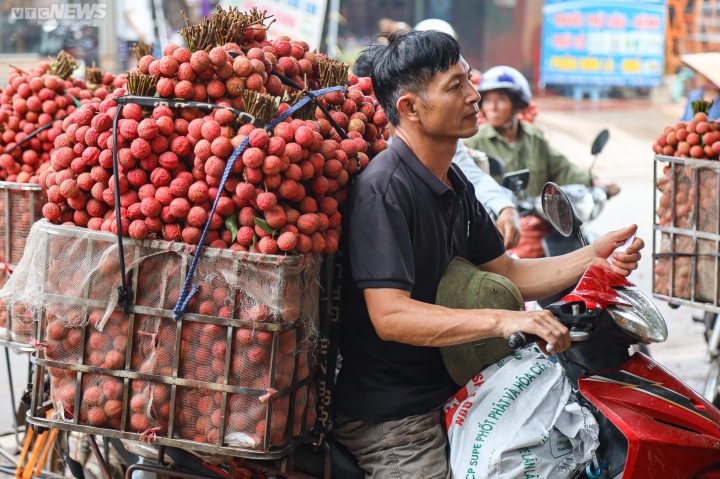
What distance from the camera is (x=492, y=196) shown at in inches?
161

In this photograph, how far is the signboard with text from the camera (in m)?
7.91

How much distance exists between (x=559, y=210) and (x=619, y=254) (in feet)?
0.87

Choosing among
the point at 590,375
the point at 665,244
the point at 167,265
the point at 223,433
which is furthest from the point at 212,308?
the point at 665,244

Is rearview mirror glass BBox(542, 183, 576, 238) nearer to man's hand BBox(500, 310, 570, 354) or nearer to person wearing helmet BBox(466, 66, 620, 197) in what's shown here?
man's hand BBox(500, 310, 570, 354)

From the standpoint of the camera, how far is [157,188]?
220cm

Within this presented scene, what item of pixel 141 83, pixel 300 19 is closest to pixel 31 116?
pixel 141 83

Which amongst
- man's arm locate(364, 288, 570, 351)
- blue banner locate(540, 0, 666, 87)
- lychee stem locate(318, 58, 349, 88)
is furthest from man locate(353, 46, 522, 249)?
blue banner locate(540, 0, 666, 87)

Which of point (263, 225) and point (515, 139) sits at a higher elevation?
point (515, 139)

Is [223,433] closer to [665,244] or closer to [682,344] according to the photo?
[665,244]

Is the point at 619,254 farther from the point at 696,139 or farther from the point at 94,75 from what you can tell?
the point at 94,75

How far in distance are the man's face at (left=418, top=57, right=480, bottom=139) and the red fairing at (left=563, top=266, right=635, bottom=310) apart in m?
0.50

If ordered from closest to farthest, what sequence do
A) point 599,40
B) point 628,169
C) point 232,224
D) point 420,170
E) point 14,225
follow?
1. point 232,224
2. point 420,170
3. point 14,225
4. point 628,169
5. point 599,40

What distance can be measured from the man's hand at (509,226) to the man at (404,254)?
137 cm

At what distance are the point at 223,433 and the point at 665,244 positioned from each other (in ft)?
7.20
